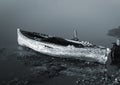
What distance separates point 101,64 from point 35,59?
10750mm

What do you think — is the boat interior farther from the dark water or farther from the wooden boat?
the dark water

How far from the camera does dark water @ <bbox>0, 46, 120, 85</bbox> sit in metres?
27.5

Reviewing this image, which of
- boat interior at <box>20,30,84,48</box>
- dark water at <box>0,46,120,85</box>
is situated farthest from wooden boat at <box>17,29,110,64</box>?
dark water at <box>0,46,120,85</box>

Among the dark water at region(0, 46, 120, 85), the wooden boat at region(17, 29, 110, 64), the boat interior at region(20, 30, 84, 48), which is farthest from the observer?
the boat interior at region(20, 30, 84, 48)

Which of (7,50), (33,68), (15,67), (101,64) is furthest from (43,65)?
(7,50)

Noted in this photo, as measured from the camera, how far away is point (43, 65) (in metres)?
33.0

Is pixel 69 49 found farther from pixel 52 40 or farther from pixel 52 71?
pixel 52 40

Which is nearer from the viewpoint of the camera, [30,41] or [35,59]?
[35,59]

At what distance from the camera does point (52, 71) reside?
30.7m

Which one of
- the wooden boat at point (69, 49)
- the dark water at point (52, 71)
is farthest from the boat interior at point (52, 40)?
the dark water at point (52, 71)

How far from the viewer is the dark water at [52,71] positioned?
27.5 meters

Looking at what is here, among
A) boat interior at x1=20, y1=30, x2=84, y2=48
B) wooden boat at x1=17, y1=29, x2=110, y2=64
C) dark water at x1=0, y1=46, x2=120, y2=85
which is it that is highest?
boat interior at x1=20, y1=30, x2=84, y2=48

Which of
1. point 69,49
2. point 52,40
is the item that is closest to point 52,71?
point 69,49

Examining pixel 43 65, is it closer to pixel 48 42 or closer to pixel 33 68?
pixel 33 68
